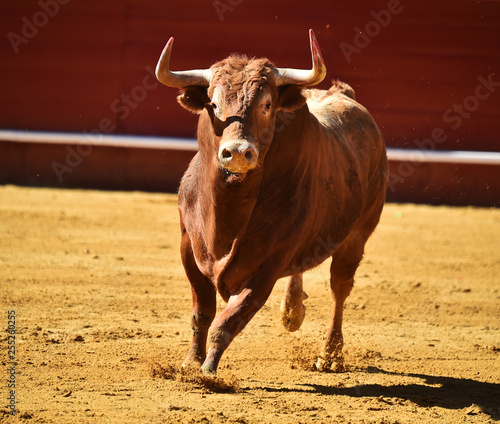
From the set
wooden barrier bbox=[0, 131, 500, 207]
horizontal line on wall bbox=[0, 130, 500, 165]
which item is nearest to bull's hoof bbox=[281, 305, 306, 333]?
wooden barrier bbox=[0, 131, 500, 207]

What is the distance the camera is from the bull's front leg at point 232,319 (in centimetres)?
290

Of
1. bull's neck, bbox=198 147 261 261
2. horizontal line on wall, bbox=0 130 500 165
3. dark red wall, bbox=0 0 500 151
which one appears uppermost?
dark red wall, bbox=0 0 500 151

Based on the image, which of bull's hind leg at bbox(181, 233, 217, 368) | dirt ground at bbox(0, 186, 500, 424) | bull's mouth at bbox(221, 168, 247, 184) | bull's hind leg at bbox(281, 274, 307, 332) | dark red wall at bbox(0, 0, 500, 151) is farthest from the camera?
dark red wall at bbox(0, 0, 500, 151)

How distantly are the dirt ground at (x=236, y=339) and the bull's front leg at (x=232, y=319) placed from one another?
14 centimetres

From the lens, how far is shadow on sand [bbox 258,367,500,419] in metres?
3.16

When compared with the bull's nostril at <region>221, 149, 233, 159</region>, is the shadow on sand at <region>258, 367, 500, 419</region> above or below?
below

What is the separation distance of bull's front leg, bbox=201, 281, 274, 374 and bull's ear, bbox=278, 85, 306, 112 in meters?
0.70

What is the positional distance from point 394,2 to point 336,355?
19.8 ft

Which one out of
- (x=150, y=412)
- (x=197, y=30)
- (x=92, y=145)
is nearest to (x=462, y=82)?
(x=197, y=30)

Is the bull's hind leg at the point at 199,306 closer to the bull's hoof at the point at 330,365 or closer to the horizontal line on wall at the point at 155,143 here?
the bull's hoof at the point at 330,365

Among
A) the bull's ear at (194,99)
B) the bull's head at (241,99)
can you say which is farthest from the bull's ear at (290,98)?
the bull's ear at (194,99)

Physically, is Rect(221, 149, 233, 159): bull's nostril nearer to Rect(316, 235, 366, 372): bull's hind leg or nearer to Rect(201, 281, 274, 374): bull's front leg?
Rect(201, 281, 274, 374): bull's front leg

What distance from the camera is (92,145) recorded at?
845 cm

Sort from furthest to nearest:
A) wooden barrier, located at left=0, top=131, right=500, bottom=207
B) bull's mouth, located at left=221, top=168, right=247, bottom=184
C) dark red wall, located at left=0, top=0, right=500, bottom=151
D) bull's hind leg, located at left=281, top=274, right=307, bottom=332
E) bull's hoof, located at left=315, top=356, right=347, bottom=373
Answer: dark red wall, located at left=0, top=0, right=500, bottom=151, wooden barrier, located at left=0, top=131, right=500, bottom=207, bull's hind leg, located at left=281, top=274, right=307, bottom=332, bull's hoof, located at left=315, top=356, right=347, bottom=373, bull's mouth, located at left=221, top=168, right=247, bottom=184
